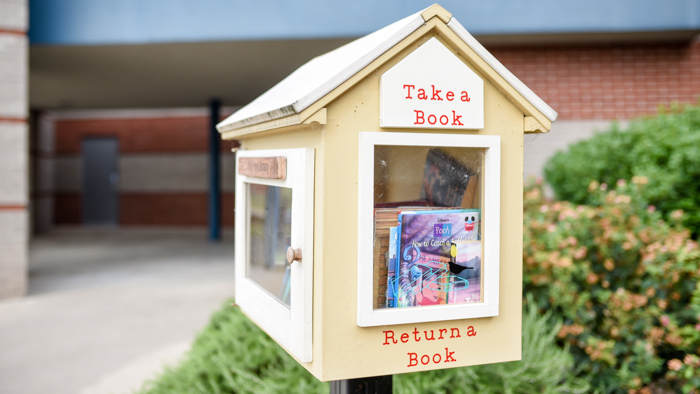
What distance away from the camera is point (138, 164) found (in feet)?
53.9

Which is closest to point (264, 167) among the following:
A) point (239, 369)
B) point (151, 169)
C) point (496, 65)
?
point (496, 65)

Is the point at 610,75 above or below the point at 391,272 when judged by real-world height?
above

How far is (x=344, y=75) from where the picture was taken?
1.32m

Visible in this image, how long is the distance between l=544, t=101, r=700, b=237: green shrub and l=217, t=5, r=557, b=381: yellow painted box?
2.98 meters

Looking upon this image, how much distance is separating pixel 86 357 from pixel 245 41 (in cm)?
450

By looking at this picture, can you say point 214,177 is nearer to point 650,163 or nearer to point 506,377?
point 650,163

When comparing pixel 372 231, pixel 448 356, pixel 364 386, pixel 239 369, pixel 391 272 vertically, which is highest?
pixel 372 231

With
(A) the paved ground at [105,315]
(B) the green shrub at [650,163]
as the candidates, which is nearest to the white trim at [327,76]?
(A) the paved ground at [105,315]

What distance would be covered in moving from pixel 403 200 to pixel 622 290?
212cm

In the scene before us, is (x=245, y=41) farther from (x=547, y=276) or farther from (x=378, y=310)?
(x=378, y=310)

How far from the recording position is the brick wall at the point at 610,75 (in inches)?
283

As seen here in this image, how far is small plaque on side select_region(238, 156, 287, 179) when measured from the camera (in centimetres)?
148

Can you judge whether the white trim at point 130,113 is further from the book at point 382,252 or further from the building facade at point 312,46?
the book at point 382,252

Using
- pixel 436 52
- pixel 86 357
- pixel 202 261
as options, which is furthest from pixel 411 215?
pixel 202 261
